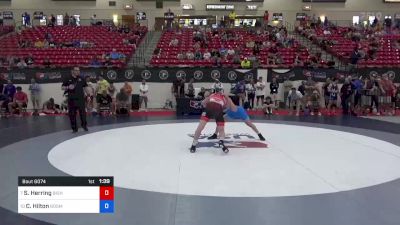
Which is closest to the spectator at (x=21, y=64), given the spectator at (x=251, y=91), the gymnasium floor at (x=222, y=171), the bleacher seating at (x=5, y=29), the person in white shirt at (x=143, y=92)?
the person in white shirt at (x=143, y=92)

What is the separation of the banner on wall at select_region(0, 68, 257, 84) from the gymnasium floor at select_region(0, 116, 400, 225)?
585 cm

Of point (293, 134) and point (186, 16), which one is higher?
point (186, 16)

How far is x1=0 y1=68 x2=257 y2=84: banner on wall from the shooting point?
1716 cm

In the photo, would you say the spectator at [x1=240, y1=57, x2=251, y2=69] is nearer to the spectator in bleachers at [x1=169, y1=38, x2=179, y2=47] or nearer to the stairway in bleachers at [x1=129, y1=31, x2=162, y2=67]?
the stairway in bleachers at [x1=129, y1=31, x2=162, y2=67]

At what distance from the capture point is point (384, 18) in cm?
3272

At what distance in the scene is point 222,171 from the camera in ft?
22.3

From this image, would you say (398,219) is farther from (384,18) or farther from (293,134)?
(384,18)

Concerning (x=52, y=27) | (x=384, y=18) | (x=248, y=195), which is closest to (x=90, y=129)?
(x=248, y=195)

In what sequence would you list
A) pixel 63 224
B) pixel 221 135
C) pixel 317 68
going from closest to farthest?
1. pixel 63 224
2. pixel 221 135
3. pixel 317 68

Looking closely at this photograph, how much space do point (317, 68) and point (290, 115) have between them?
4.13 metres

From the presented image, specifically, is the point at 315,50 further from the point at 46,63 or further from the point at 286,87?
the point at 46,63

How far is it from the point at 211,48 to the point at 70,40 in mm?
8606

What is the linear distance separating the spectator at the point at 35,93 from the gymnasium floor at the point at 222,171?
16.9 feet

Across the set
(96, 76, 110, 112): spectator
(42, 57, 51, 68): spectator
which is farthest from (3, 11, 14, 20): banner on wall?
(96, 76, 110, 112): spectator
